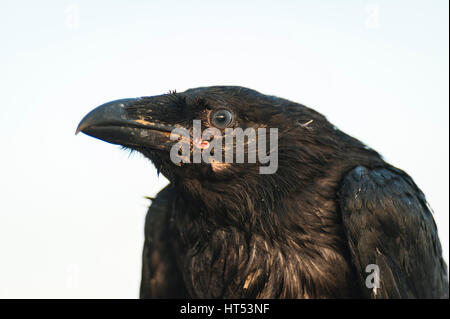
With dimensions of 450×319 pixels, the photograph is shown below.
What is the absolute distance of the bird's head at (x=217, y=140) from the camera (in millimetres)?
4742

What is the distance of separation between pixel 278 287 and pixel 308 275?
28cm

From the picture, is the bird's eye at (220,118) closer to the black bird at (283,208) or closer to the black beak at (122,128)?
the black bird at (283,208)

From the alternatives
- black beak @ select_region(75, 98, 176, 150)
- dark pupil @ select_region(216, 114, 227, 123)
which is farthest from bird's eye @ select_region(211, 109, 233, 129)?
black beak @ select_region(75, 98, 176, 150)

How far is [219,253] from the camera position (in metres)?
5.00

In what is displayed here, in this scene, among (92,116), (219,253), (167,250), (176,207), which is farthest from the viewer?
(167,250)

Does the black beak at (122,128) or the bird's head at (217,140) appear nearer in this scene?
the black beak at (122,128)

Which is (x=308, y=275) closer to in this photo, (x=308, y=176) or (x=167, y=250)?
(x=308, y=176)

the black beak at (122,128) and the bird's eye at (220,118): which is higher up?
the bird's eye at (220,118)

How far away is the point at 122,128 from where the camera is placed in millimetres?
4691

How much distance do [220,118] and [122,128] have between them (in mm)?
814

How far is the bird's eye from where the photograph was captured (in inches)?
189

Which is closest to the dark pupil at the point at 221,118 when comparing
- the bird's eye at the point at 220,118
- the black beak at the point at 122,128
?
the bird's eye at the point at 220,118

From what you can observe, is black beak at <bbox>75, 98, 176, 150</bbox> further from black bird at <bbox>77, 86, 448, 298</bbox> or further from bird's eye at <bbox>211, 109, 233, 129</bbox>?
bird's eye at <bbox>211, 109, 233, 129</bbox>
